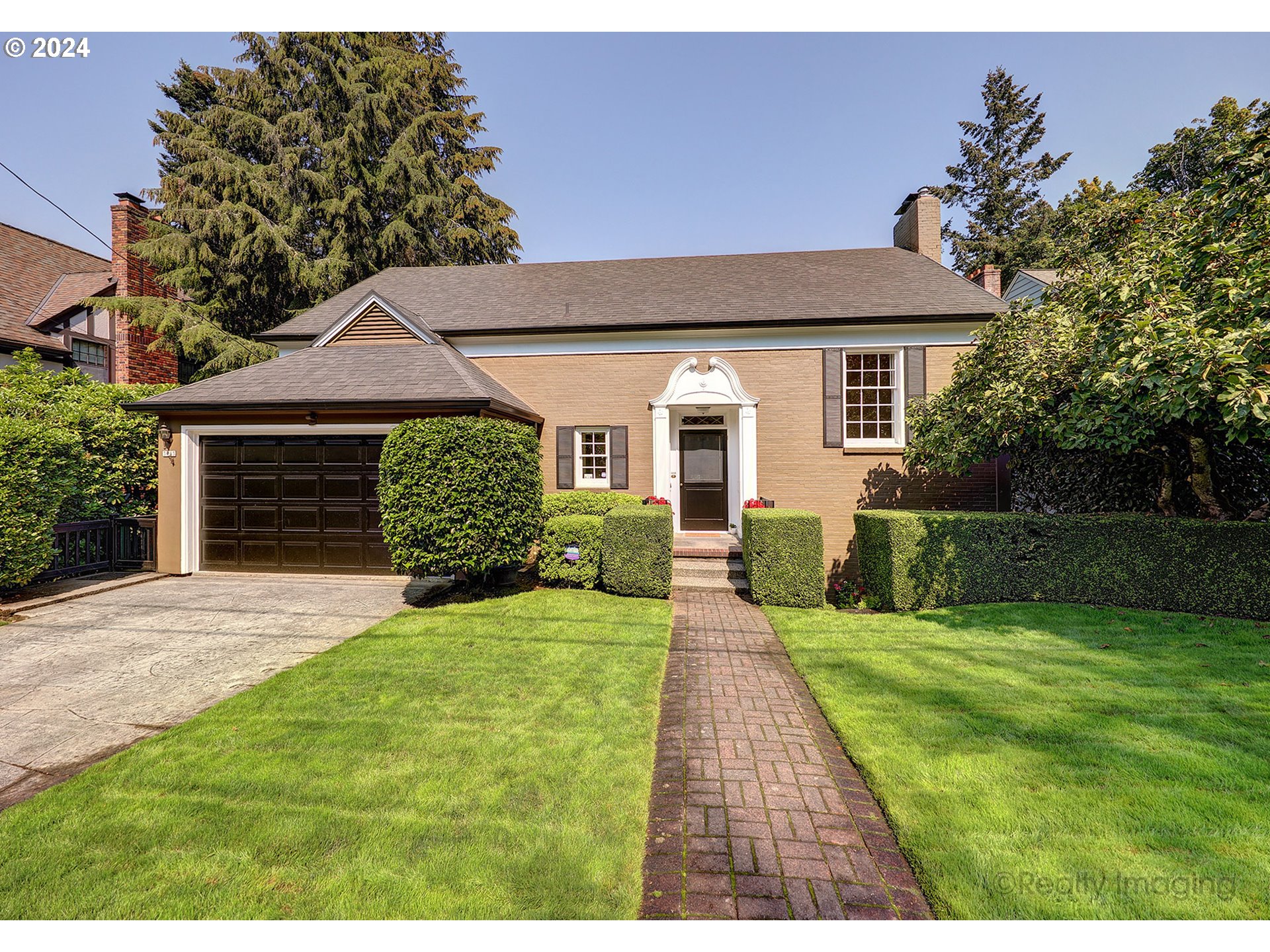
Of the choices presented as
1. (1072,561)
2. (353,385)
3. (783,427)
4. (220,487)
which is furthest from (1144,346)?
(220,487)

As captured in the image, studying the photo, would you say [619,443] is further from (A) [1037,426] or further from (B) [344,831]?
(B) [344,831]

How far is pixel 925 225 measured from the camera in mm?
13078

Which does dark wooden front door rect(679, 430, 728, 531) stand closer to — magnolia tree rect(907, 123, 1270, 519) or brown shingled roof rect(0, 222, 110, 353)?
magnolia tree rect(907, 123, 1270, 519)

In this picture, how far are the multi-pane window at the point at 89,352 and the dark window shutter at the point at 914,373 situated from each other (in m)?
23.4

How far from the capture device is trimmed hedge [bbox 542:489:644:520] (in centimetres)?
934

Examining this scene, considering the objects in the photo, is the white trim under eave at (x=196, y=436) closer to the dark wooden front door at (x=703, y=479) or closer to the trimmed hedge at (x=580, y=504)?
the trimmed hedge at (x=580, y=504)

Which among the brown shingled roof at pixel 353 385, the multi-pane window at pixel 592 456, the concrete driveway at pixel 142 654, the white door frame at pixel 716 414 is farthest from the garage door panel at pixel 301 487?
the white door frame at pixel 716 414

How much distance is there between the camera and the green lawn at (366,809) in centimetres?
230

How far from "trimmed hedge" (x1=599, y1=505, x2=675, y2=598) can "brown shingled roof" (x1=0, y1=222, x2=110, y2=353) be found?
18.2 metres

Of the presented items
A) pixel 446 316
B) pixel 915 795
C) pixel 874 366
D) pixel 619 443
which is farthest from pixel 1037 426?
pixel 446 316

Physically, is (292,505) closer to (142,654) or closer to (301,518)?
(301,518)

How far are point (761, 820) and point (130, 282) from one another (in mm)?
23121

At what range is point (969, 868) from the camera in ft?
7.95

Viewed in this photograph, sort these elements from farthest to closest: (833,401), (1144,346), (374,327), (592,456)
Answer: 1. (592,456)
2. (374,327)
3. (833,401)
4. (1144,346)
